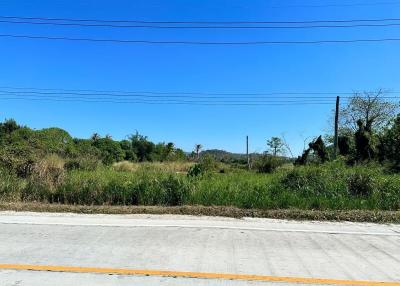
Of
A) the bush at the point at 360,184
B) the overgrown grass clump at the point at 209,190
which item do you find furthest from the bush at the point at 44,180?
the bush at the point at 360,184

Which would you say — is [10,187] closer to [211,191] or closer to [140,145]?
[211,191]

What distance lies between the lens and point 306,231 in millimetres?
9086

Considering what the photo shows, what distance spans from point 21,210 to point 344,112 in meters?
52.2

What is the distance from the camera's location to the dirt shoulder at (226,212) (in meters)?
10.7

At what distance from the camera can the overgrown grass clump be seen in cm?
1216

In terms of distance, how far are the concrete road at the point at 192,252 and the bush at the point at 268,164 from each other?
771 inches

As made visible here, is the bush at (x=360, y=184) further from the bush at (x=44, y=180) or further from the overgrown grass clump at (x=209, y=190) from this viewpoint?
the bush at (x=44, y=180)

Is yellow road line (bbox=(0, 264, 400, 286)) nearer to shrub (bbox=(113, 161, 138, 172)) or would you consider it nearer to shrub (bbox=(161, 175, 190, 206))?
shrub (bbox=(161, 175, 190, 206))

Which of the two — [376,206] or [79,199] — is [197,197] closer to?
[79,199]

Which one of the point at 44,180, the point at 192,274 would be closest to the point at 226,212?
the point at 192,274

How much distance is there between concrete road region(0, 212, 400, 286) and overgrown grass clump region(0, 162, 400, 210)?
197cm

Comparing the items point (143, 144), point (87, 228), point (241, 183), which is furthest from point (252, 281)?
point (143, 144)

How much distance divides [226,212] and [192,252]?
4053 mm

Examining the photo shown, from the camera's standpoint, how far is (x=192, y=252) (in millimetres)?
A: 7156
